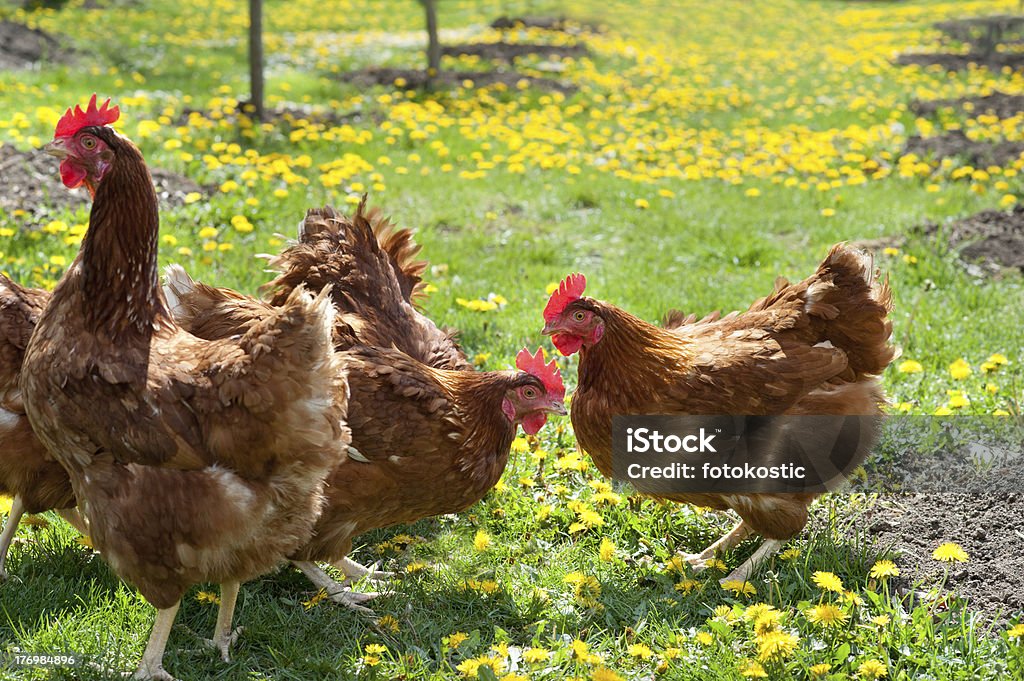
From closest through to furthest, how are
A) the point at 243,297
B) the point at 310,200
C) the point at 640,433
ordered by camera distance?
the point at 640,433, the point at 243,297, the point at 310,200

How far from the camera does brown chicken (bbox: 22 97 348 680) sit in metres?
2.95

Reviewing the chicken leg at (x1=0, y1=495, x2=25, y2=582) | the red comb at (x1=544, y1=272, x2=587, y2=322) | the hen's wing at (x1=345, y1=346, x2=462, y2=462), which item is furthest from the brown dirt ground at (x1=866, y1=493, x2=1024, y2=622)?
the chicken leg at (x1=0, y1=495, x2=25, y2=582)

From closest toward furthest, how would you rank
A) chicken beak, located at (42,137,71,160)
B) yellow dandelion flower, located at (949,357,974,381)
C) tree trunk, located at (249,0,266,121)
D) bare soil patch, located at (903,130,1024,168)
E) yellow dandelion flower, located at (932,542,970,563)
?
chicken beak, located at (42,137,71,160), yellow dandelion flower, located at (932,542,970,563), yellow dandelion flower, located at (949,357,974,381), bare soil patch, located at (903,130,1024,168), tree trunk, located at (249,0,266,121)

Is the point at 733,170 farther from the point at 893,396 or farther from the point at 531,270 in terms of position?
the point at 893,396

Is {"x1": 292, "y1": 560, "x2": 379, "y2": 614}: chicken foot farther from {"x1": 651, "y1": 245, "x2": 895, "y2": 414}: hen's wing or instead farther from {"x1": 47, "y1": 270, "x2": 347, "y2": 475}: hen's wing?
{"x1": 651, "y1": 245, "x2": 895, "y2": 414}: hen's wing

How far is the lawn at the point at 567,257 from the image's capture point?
3338mm

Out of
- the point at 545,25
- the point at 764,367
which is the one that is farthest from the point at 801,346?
the point at 545,25

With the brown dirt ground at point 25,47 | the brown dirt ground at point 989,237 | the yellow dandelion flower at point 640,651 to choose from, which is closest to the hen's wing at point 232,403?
the yellow dandelion flower at point 640,651

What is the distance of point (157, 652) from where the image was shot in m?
3.20

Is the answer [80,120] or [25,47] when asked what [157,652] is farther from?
[25,47]

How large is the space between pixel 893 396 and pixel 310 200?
5.02 m

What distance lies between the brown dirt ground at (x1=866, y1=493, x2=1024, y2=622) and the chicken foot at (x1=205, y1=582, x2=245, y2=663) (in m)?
2.65

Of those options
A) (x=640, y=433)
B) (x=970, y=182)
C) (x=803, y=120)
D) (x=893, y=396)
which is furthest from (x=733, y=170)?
(x=640, y=433)

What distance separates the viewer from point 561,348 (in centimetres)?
396
